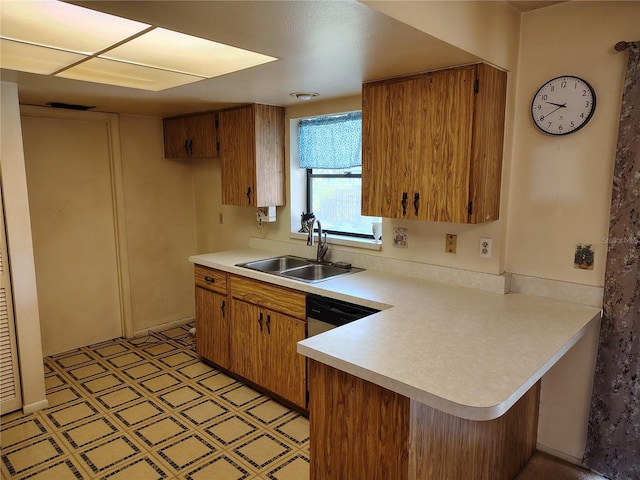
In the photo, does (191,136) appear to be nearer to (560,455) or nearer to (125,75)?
(125,75)

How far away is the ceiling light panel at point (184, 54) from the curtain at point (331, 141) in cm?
103

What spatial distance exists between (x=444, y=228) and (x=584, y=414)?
1236 mm

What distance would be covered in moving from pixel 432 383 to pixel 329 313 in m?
1.15

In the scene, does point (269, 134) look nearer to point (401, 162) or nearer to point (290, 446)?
point (401, 162)

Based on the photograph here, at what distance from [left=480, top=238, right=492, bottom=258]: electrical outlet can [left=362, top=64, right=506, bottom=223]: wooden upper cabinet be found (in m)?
0.17

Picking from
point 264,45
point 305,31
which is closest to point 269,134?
point 264,45

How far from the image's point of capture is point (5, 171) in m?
2.70

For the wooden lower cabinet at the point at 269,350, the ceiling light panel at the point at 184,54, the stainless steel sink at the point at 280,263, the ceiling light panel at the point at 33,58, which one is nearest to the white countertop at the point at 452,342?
the wooden lower cabinet at the point at 269,350

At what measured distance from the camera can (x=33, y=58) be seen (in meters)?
2.30

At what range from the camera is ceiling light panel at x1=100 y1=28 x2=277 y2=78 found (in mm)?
2041

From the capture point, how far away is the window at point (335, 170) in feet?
10.4

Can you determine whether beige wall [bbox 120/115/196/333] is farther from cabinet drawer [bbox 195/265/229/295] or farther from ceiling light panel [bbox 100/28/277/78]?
ceiling light panel [bbox 100/28/277/78]

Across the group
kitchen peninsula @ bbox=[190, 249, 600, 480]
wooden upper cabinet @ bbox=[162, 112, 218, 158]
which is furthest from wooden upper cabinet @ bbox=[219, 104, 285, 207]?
kitchen peninsula @ bbox=[190, 249, 600, 480]

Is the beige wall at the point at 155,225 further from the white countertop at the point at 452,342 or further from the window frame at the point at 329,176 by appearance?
the white countertop at the point at 452,342
